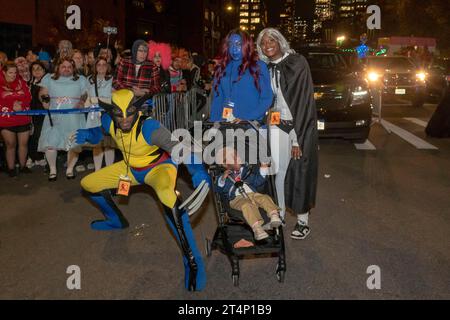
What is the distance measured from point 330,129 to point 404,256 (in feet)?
21.0

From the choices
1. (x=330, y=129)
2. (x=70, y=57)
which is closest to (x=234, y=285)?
(x=70, y=57)

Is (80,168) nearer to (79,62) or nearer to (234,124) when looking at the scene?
(79,62)

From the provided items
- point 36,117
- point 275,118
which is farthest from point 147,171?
point 36,117

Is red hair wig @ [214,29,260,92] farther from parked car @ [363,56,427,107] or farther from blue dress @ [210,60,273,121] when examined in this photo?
parked car @ [363,56,427,107]

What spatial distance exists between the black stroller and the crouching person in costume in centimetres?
27

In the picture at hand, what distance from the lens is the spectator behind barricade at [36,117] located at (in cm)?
923

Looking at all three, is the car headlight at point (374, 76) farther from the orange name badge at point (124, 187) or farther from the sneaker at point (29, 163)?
the orange name badge at point (124, 187)

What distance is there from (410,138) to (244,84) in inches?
333

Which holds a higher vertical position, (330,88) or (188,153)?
(330,88)

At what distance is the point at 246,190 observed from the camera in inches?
191
